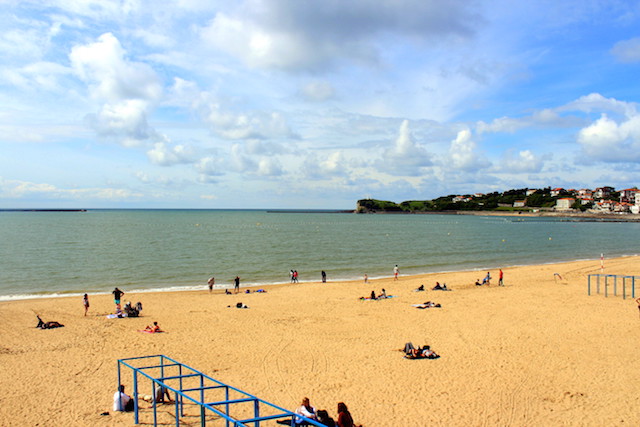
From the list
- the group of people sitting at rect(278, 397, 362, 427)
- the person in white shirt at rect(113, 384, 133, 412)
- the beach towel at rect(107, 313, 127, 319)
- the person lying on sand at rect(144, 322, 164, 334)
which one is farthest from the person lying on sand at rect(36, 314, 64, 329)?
the group of people sitting at rect(278, 397, 362, 427)

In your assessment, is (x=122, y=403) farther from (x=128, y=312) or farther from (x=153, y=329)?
(x=128, y=312)

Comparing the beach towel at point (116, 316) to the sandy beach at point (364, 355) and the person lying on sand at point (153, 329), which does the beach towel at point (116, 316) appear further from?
the person lying on sand at point (153, 329)

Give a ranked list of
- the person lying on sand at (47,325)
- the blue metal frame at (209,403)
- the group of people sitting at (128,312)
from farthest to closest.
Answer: the group of people sitting at (128,312), the person lying on sand at (47,325), the blue metal frame at (209,403)

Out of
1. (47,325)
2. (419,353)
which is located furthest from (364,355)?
(47,325)

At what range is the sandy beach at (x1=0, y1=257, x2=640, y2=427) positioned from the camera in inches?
438

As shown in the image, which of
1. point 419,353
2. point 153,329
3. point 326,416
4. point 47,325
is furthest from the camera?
point 47,325

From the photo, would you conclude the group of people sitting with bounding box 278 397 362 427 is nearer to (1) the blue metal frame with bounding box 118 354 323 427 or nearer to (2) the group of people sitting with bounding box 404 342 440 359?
(1) the blue metal frame with bounding box 118 354 323 427

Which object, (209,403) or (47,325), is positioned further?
(47,325)

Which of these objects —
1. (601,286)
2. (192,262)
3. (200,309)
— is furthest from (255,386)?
(192,262)

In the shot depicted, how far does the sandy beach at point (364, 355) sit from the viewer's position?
1112cm

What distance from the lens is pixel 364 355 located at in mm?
15305

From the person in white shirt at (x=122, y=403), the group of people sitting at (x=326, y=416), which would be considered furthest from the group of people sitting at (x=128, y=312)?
the group of people sitting at (x=326, y=416)

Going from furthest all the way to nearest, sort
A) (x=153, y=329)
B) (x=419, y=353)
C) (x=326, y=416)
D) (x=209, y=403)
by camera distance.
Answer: (x=153, y=329) < (x=419, y=353) < (x=209, y=403) < (x=326, y=416)

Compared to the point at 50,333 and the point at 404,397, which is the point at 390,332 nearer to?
the point at 404,397
